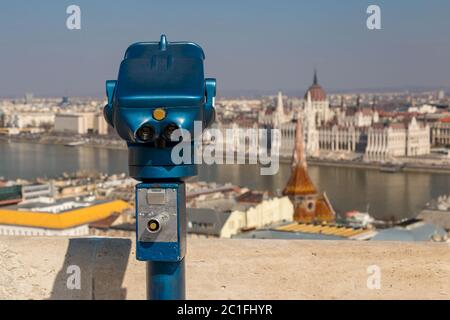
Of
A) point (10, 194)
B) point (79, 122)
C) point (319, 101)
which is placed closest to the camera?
point (10, 194)

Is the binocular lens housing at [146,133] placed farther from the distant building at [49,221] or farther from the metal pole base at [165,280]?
the distant building at [49,221]

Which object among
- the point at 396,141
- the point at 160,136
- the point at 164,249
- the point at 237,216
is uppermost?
the point at 160,136

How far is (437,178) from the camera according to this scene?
13742 mm

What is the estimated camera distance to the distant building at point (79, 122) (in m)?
26.8

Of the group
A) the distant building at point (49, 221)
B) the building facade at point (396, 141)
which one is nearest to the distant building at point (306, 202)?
the distant building at point (49, 221)

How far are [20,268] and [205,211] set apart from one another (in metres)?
5.28

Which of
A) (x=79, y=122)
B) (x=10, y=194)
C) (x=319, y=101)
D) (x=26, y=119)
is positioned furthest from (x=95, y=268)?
(x=26, y=119)

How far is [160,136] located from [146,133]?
0.01m

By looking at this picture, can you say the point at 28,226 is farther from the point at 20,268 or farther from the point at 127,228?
the point at 20,268

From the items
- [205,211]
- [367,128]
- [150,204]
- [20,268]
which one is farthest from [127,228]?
[367,128]

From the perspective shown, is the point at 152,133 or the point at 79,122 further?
the point at 79,122

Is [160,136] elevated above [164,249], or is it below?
above

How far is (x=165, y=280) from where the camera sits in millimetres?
746

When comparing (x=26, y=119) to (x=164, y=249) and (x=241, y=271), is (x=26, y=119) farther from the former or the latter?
(x=164, y=249)
